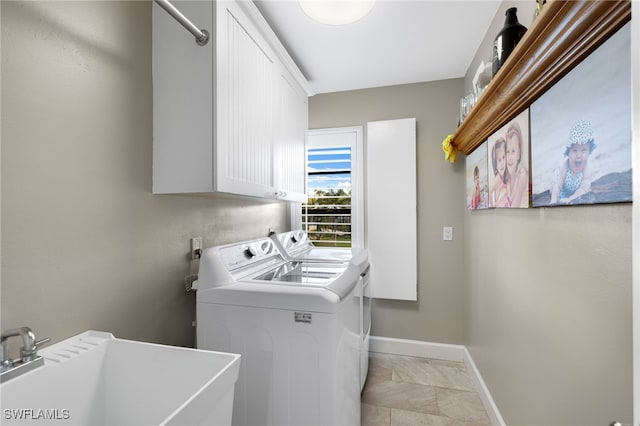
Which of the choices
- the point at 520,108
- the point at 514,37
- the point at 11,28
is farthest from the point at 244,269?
the point at 514,37

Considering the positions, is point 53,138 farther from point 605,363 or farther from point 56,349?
point 605,363

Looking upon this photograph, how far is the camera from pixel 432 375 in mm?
2422

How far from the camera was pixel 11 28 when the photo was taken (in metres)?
0.86

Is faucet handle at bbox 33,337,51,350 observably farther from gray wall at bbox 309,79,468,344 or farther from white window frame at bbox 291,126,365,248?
gray wall at bbox 309,79,468,344

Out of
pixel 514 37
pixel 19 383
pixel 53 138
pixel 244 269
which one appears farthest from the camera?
pixel 244 269

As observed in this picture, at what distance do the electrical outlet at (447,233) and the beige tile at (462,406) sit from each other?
1233 millimetres

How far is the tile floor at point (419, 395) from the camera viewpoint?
192cm

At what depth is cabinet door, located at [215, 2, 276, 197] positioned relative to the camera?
1.33 m

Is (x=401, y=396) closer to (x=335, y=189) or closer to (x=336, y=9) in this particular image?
(x=335, y=189)

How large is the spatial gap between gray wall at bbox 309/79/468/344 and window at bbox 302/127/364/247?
0.40 metres

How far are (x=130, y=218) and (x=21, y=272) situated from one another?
404 mm

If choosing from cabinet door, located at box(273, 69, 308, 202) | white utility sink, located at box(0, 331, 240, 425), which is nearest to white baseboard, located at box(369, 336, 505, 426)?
cabinet door, located at box(273, 69, 308, 202)

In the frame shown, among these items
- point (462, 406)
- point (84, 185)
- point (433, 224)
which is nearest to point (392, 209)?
point (433, 224)

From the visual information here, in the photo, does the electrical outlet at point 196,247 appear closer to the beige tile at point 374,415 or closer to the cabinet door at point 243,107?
the cabinet door at point 243,107
